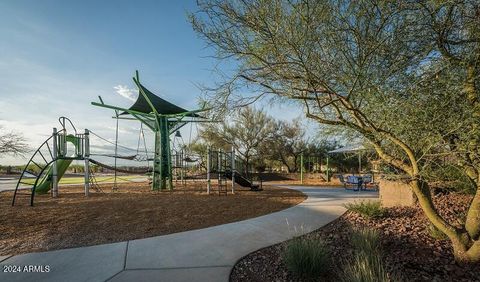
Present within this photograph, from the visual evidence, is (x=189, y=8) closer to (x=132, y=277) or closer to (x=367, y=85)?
(x=367, y=85)

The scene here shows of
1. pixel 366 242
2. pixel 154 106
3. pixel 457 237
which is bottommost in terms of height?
pixel 366 242

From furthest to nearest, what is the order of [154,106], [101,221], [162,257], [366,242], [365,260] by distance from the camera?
[154,106] < [101,221] < [366,242] < [162,257] < [365,260]

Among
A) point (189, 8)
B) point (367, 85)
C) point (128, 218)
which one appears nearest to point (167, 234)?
point (128, 218)

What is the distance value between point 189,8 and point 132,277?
3515 millimetres

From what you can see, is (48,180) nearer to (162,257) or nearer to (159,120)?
(159,120)

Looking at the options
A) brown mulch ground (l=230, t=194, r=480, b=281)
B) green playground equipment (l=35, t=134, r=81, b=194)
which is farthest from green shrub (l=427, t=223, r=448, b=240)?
green playground equipment (l=35, t=134, r=81, b=194)

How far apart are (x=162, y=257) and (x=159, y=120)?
1085cm

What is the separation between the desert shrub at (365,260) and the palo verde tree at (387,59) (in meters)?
0.94

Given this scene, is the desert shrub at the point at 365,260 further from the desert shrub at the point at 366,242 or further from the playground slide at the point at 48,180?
the playground slide at the point at 48,180

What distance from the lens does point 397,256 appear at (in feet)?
14.5

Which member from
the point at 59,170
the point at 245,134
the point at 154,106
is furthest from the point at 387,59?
the point at 245,134

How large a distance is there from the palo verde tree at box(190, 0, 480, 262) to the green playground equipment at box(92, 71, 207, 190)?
1025 centimetres

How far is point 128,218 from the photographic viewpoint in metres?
6.93

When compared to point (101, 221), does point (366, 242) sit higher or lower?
higher
